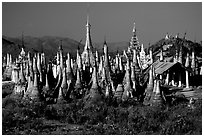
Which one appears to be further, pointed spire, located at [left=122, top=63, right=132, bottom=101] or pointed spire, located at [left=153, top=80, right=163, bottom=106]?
pointed spire, located at [left=122, top=63, right=132, bottom=101]

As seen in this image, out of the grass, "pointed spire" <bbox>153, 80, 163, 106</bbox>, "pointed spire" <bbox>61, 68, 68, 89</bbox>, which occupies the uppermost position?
"pointed spire" <bbox>61, 68, 68, 89</bbox>

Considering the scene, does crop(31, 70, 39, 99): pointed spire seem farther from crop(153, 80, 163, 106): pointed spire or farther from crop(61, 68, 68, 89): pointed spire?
crop(153, 80, 163, 106): pointed spire

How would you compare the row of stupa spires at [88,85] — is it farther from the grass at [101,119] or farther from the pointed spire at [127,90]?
the grass at [101,119]

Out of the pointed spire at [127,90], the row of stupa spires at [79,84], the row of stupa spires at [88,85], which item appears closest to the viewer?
the pointed spire at [127,90]

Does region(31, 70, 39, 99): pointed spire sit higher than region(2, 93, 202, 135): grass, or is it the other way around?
region(31, 70, 39, 99): pointed spire

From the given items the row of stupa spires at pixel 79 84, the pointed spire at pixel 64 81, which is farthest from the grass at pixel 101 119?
the pointed spire at pixel 64 81

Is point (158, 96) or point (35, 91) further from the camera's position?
point (35, 91)

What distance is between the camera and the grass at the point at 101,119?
13445mm

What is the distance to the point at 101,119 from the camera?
15.1m

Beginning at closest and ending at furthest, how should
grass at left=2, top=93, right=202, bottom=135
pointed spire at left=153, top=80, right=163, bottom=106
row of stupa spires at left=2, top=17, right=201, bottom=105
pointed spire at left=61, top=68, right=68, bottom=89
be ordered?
1. grass at left=2, top=93, right=202, bottom=135
2. pointed spire at left=153, top=80, right=163, bottom=106
3. row of stupa spires at left=2, top=17, right=201, bottom=105
4. pointed spire at left=61, top=68, right=68, bottom=89

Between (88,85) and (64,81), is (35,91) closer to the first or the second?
(64,81)

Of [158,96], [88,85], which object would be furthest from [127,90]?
[88,85]

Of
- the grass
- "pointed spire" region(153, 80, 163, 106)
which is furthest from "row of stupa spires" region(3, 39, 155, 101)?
"pointed spire" region(153, 80, 163, 106)

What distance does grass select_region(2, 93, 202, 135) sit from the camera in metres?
13.4
